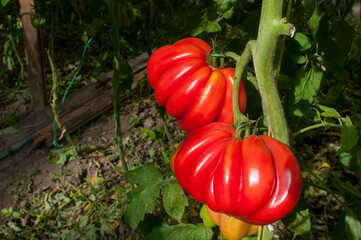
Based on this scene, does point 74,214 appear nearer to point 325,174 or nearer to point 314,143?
point 325,174

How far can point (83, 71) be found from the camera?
3.00 meters

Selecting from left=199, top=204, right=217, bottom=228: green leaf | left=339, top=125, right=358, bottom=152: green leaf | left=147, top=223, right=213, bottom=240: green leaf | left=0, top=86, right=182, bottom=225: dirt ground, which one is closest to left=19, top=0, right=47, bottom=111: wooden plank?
left=0, top=86, right=182, bottom=225: dirt ground

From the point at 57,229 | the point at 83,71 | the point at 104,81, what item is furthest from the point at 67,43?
the point at 57,229

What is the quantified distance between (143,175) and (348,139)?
1.99 feet

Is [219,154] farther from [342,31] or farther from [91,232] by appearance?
[91,232]

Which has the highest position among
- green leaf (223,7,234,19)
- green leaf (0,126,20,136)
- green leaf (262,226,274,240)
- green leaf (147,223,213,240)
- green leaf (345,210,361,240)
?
green leaf (223,7,234,19)

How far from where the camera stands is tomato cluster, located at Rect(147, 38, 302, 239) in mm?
616

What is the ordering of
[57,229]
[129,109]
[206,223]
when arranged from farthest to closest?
[129,109], [57,229], [206,223]

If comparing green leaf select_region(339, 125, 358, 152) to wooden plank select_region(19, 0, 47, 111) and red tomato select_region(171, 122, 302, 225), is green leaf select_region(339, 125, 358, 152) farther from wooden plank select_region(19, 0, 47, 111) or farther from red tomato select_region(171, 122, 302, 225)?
wooden plank select_region(19, 0, 47, 111)

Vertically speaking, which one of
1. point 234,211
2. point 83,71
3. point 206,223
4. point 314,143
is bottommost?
point 314,143

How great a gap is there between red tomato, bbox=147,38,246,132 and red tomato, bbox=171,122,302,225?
12cm

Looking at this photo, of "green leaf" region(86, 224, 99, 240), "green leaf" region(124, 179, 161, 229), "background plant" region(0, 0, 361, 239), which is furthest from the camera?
"green leaf" region(86, 224, 99, 240)

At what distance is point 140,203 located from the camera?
1.00 meters

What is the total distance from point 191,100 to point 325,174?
4.98ft
